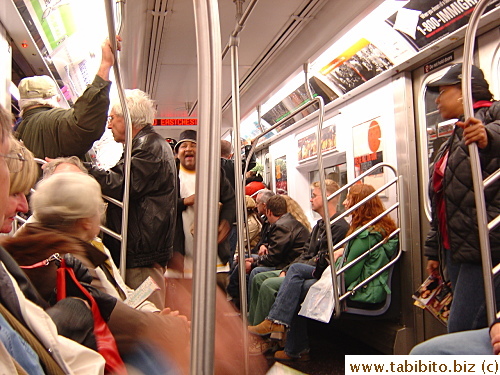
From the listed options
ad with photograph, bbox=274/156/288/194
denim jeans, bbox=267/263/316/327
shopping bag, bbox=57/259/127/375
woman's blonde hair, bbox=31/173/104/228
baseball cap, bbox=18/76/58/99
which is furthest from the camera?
ad with photograph, bbox=274/156/288/194

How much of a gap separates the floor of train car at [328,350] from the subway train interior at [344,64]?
0.02 metres

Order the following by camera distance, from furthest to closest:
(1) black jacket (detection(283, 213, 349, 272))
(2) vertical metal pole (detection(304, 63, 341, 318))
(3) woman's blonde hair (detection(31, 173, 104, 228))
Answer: (1) black jacket (detection(283, 213, 349, 272)), (2) vertical metal pole (detection(304, 63, 341, 318)), (3) woman's blonde hair (detection(31, 173, 104, 228))

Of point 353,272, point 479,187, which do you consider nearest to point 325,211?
point 353,272

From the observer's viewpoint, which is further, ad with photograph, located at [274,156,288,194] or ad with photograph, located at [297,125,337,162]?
ad with photograph, located at [274,156,288,194]

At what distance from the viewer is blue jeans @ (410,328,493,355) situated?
1.64m

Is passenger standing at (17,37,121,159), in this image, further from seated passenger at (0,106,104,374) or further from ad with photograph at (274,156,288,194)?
ad with photograph at (274,156,288,194)

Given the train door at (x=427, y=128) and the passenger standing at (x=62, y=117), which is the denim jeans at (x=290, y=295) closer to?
the train door at (x=427, y=128)

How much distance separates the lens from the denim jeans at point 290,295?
3852mm

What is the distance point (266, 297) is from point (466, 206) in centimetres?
243

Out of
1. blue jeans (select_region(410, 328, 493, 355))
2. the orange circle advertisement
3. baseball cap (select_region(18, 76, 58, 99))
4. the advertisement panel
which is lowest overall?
blue jeans (select_region(410, 328, 493, 355))

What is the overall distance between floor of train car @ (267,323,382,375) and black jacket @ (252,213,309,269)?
2.40ft

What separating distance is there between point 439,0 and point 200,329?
3.16 meters

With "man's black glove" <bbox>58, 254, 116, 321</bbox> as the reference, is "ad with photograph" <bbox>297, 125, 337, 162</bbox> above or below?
above

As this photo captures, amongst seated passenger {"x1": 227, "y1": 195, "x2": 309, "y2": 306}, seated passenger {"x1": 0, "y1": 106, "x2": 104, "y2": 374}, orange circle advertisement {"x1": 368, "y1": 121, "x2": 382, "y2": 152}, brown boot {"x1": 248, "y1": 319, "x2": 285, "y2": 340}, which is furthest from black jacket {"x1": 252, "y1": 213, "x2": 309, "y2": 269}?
seated passenger {"x1": 0, "y1": 106, "x2": 104, "y2": 374}
